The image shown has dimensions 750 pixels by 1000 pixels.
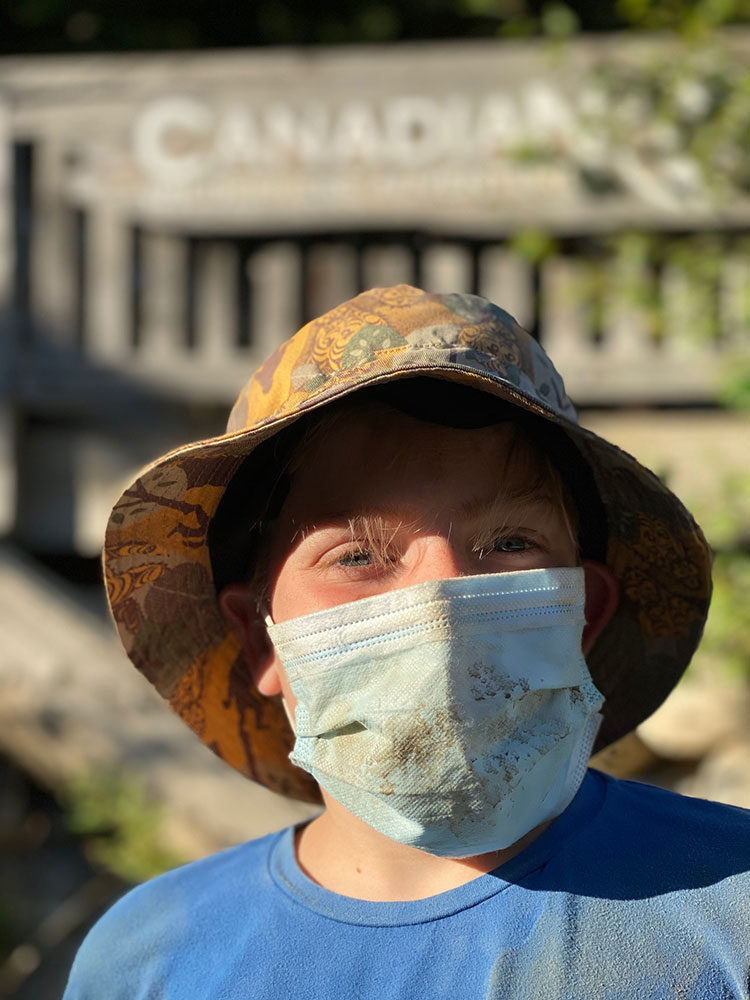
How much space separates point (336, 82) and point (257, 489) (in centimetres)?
317

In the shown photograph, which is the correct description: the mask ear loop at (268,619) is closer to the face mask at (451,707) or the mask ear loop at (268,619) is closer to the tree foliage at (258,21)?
the face mask at (451,707)

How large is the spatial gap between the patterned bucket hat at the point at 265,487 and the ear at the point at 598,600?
0.04 metres

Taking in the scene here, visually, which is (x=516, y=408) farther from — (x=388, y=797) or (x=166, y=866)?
(x=166, y=866)

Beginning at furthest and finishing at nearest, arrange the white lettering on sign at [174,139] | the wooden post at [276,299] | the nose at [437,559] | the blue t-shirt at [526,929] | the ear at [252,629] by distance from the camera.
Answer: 1. the wooden post at [276,299]
2. the white lettering on sign at [174,139]
3. the ear at [252,629]
4. the nose at [437,559]
5. the blue t-shirt at [526,929]

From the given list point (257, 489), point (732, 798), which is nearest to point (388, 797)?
point (257, 489)

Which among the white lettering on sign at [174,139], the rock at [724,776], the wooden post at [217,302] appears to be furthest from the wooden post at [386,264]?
the rock at [724,776]

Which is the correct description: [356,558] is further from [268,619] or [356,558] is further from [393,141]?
[393,141]

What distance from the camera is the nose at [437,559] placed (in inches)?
61.6

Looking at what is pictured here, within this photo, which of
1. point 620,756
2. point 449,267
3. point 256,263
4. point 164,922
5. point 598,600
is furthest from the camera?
point 256,263

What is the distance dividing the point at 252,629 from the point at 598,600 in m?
0.58

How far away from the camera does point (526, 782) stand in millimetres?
1517

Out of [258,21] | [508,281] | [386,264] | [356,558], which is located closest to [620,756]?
[356,558]

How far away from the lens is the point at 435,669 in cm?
148

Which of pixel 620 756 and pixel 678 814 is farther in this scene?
pixel 620 756
